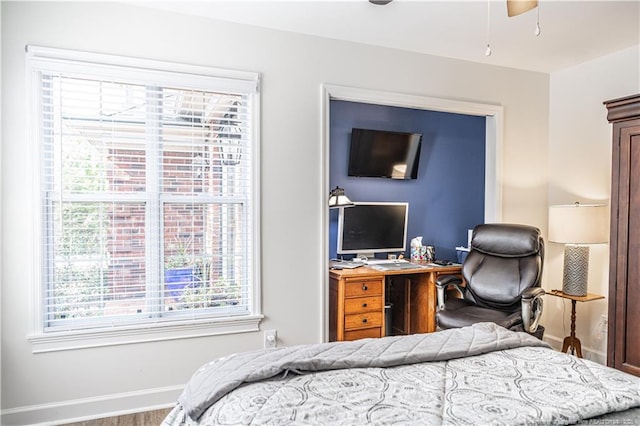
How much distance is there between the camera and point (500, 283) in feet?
11.1

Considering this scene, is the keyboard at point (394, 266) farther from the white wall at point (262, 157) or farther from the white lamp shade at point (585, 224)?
the white lamp shade at point (585, 224)

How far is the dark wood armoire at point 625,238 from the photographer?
280 cm

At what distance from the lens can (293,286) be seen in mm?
3191

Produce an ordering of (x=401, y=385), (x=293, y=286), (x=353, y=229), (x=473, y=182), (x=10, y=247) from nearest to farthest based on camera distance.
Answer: (x=401, y=385), (x=10, y=247), (x=293, y=286), (x=353, y=229), (x=473, y=182)

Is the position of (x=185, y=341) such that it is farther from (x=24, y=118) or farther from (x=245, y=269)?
(x=24, y=118)

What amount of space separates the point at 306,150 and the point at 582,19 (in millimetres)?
2080

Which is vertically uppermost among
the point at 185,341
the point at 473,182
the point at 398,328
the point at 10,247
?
the point at 473,182

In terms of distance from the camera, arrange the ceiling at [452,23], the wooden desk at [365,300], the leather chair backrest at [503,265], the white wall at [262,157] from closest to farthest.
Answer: the white wall at [262,157], the ceiling at [452,23], the leather chair backrest at [503,265], the wooden desk at [365,300]

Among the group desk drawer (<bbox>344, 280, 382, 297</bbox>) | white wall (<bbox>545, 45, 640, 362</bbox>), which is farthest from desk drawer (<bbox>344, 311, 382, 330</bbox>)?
white wall (<bbox>545, 45, 640, 362</bbox>)

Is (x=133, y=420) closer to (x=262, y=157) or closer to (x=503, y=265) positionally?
(x=262, y=157)

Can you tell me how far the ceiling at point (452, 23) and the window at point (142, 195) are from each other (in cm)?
43

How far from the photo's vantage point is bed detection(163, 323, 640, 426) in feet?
4.27

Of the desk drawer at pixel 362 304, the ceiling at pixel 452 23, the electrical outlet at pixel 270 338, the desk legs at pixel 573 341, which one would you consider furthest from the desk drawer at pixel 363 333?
the ceiling at pixel 452 23

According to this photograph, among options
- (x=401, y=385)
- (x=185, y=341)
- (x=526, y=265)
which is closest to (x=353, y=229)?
(x=526, y=265)
